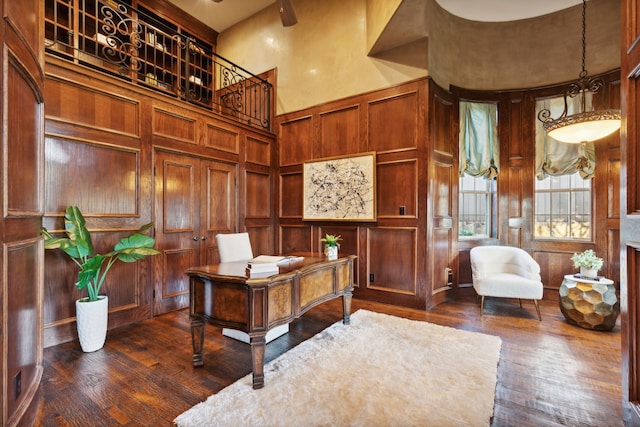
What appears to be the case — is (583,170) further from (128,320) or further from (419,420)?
(128,320)

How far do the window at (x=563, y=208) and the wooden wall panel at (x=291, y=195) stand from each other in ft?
12.5

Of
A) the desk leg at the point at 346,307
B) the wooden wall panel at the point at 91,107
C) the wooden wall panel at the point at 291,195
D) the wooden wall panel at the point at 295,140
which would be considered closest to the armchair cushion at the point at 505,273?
the desk leg at the point at 346,307

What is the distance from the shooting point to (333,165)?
15.1 ft

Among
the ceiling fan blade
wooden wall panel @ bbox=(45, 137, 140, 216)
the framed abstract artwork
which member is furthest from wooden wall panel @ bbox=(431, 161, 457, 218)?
wooden wall panel @ bbox=(45, 137, 140, 216)

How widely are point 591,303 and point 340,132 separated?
3761mm

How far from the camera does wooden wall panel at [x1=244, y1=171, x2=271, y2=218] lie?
4848mm

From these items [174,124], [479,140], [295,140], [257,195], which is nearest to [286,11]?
[174,124]

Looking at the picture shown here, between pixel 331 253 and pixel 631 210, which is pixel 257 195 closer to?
pixel 331 253

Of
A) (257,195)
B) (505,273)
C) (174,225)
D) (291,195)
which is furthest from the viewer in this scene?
(291,195)

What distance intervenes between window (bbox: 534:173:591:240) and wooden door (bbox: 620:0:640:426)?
12.5 ft

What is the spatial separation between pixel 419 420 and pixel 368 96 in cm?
395

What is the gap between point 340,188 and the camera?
4.54m

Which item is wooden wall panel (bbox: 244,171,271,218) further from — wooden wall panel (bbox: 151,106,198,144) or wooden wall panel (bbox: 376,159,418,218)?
wooden wall panel (bbox: 376,159,418,218)

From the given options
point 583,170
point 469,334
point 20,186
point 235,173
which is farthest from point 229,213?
point 583,170
